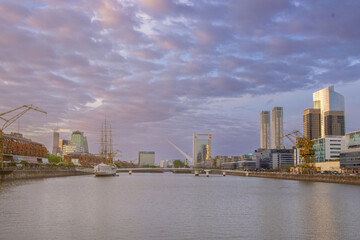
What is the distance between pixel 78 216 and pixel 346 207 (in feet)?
109

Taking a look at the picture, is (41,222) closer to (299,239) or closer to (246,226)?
(246,226)

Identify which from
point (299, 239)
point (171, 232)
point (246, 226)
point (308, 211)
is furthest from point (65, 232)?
point (308, 211)

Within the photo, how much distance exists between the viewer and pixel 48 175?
467 ft

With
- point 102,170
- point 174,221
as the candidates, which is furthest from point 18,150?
point 174,221

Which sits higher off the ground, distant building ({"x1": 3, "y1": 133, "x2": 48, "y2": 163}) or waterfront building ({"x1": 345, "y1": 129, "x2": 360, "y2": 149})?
waterfront building ({"x1": 345, "y1": 129, "x2": 360, "y2": 149})

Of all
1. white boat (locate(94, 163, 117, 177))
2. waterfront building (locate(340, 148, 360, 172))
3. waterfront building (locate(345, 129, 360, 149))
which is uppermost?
waterfront building (locate(345, 129, 360, 149))

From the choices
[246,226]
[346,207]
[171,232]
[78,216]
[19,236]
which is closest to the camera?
[19,236]

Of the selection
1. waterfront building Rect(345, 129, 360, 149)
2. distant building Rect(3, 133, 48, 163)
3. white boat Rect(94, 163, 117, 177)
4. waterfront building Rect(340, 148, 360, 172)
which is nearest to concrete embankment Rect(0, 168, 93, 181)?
white boat Rect(94, 163, 117, 177)

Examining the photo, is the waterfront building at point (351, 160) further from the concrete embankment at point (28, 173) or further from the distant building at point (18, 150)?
the distant building at point (18, 150)

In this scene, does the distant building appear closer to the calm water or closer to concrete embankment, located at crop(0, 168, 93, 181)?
concrete embankment, located at crop(0, 168, 93, 181)

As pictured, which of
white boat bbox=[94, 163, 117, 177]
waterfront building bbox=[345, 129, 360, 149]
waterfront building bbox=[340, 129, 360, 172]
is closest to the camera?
waterfront building bbox=[340, 129, 360, 172]

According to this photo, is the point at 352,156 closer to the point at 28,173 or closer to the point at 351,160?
the point at 351,160

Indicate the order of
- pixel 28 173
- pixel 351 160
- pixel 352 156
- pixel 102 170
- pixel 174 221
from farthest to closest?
pixel 102 170
pixel 351 160
pixel 352 156
pixel 28 173
pixel 174 221

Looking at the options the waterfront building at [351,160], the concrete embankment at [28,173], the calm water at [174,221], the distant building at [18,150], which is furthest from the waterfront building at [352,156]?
the distant building at [18,150]
